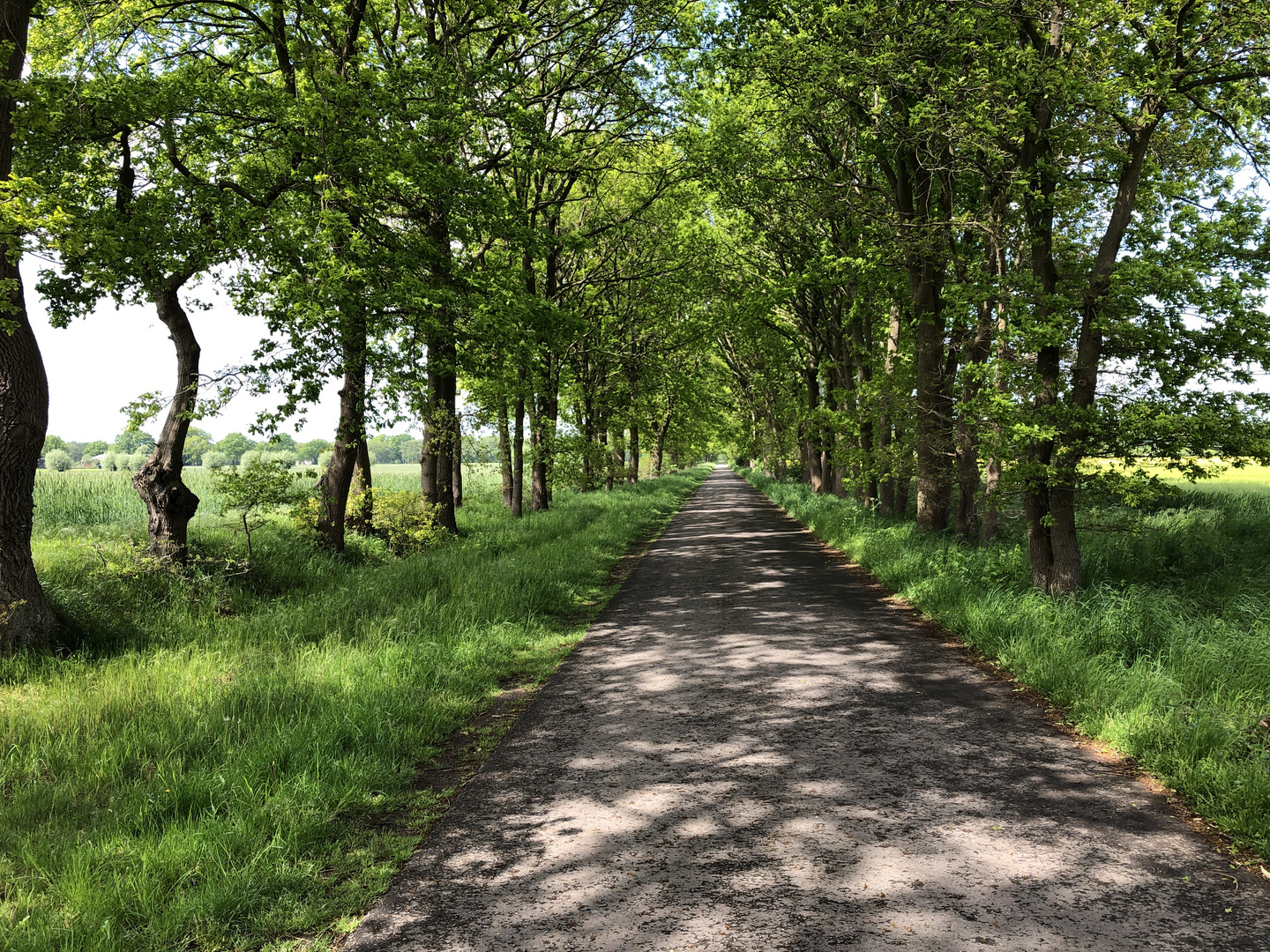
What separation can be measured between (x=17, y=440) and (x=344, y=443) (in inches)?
235

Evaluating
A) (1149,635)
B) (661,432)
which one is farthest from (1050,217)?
(661,432)

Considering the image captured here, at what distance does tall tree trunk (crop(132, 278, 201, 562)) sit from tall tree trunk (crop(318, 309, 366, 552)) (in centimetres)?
229

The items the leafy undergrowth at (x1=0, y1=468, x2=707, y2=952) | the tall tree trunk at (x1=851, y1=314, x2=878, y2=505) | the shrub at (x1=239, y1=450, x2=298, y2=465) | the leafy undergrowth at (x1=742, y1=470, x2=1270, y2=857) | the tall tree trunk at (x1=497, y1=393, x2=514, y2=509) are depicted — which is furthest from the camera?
the tall tree trunk at (x1=497, y1=393, x2=514, y2=509)

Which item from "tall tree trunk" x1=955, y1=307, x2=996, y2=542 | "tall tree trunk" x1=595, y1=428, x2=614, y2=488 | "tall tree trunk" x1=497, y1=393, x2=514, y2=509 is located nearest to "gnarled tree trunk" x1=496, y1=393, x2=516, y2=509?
"tall tree trunk" x1=497, y1=393, x2=514, y2=509

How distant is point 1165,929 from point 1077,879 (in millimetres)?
432

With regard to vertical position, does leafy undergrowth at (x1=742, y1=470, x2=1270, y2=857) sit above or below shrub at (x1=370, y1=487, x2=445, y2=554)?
below

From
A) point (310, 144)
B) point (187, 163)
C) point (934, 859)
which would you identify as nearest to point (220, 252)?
point (310, 144)

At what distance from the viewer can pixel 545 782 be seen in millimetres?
5066

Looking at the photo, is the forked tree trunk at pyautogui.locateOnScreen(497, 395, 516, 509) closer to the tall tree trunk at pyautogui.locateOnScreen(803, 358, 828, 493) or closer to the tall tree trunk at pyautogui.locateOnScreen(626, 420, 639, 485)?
the tall tree trunk at pyautogui.locateOnScreen(803, 358, 828, 493)

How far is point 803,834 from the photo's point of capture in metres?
4.21

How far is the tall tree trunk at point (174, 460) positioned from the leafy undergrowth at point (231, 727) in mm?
611

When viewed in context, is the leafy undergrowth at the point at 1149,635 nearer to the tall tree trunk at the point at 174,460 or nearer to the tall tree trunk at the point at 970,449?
the tall tree trunk at the point at 970,449

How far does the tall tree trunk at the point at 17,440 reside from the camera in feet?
24.6

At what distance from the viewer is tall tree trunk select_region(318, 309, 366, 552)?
12.5 m
